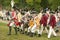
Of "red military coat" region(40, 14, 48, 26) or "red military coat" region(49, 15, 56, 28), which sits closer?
"red military coat" region(49, 15, 56, 28)

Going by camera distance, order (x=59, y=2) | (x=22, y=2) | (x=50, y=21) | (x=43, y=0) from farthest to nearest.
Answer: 1. (x=22, y=2)
2. (x=43, y=0)
3. (x=59, y=2)
4. (x=50, y=21)

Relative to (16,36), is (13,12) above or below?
above

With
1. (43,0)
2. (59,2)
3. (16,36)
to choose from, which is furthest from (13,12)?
(43,0)

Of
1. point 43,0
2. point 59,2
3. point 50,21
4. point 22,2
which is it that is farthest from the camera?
point 22,2

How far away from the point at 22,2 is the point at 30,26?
3763cm

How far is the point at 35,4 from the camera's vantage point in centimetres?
5569

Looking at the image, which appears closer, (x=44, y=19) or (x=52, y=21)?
(x=52, y=21)

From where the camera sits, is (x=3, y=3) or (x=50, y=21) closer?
(x=50, y=21)

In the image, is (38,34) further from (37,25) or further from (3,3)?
(3,3)

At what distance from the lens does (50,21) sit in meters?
20.6

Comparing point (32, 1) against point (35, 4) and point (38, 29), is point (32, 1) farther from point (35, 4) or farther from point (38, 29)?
point (38, 29)

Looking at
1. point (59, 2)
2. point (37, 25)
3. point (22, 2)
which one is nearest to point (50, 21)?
point (37, 25)

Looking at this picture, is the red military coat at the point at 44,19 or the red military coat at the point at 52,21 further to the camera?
the red military coat at the point at 44,19

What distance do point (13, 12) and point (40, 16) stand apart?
2159 millimetres
